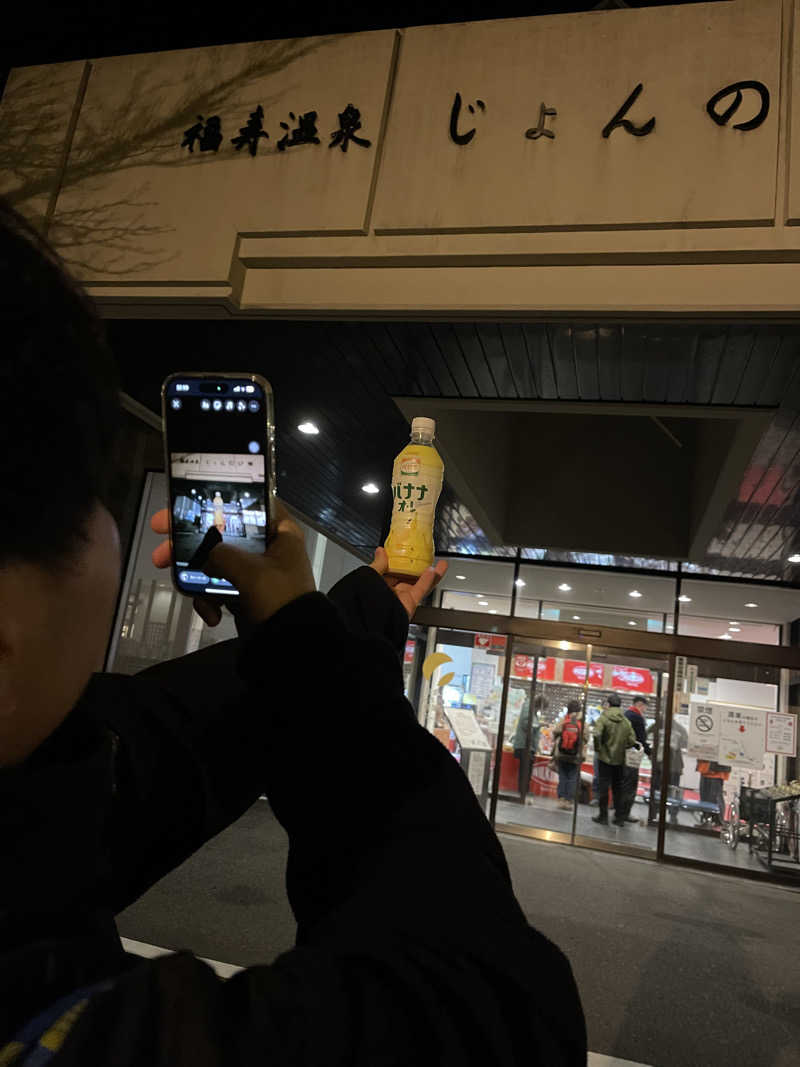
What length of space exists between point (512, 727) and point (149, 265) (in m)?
6.24

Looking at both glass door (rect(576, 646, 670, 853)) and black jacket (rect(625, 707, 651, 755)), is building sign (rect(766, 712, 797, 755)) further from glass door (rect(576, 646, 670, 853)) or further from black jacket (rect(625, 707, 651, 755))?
black jacket (rect(625, 707, 651, 755))

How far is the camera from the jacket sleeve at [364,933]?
0.38 meters

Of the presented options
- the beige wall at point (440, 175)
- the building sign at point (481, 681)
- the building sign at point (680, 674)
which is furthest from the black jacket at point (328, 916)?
the building sign at point (680, 674)

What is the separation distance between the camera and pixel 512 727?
780 centimetres

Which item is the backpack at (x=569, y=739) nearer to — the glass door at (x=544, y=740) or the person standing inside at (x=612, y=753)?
the glass door at (x=544, y=740)

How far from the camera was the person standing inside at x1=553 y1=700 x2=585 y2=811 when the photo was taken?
7.52 meters

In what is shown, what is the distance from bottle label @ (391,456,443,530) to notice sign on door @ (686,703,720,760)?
6.65 m

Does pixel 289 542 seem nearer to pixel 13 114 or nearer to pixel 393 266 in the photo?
pixel 393 266

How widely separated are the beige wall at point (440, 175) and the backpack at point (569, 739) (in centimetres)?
588

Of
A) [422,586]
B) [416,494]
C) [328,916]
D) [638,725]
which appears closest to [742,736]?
[638,725]

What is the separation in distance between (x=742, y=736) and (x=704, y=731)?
1.25 feet

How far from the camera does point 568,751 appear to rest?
7621 millimetres

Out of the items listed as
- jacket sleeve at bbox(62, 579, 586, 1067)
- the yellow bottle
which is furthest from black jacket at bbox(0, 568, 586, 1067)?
the yellow bottle

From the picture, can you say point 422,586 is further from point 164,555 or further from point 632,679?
point 632,679
